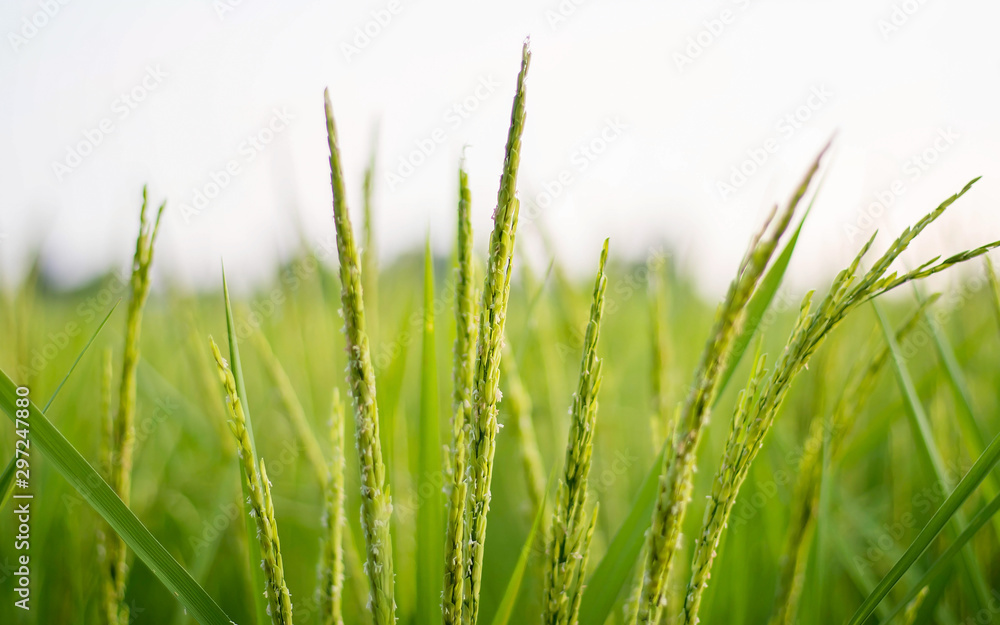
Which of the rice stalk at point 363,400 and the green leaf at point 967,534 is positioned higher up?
the rice stalk at point 363,400

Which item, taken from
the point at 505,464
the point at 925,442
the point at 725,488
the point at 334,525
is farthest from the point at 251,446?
the point at 505,464

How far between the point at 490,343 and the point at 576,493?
0.19 m

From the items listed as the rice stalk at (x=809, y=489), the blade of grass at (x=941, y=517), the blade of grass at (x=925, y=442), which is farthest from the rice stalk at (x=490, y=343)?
the blade of grass at (x=925, y=442)

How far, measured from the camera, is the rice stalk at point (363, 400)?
55cm

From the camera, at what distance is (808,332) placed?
54 cm

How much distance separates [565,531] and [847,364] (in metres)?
2.55

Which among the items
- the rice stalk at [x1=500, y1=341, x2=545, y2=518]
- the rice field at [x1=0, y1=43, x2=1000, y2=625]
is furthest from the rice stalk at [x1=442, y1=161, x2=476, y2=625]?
the rice stalk at [x1=500, y1=341, x2=545, y2=518]

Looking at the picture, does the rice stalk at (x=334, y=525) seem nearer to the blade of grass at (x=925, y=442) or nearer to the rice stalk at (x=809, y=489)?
the rice stalk at (x=809, y=489)

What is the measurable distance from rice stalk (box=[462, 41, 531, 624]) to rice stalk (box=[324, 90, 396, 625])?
0.10 metres

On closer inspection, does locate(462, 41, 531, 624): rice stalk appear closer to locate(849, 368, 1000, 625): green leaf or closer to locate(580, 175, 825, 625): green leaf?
locate(580, 175, 825, 625): green leaf

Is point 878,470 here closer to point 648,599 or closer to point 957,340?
point 957,340

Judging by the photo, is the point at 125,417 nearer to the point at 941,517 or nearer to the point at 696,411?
the point at 696,411

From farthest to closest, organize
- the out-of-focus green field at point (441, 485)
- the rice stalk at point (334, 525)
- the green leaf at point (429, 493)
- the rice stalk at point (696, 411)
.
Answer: the out-of-focus green field at point (441, 485)
the green leaf at point (429, 493)
the rice stalk at point (334, 525)
the rice stalk at point (696, 411)

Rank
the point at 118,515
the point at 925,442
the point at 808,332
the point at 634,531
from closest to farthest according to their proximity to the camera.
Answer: the point at 808,332 → the point at 118,515 → the point at 634,531 → the point at 925,442
